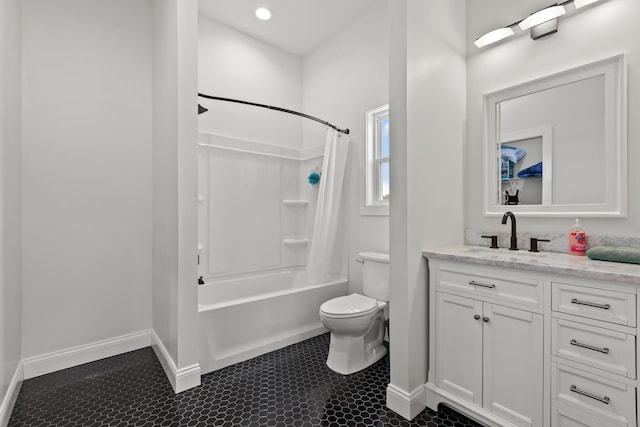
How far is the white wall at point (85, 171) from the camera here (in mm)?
2139

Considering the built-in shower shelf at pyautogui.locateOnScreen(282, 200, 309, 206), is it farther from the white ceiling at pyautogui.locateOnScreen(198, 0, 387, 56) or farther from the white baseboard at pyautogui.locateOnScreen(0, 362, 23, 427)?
the white baseboard at pyautogui.locateOnScreen(0, 362, 23, 427)

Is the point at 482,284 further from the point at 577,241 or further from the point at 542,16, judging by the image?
the point at 542,16

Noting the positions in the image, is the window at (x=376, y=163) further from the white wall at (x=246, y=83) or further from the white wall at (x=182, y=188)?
the white wall at (x=182, y=188)

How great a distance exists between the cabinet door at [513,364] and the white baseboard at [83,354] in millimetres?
2492

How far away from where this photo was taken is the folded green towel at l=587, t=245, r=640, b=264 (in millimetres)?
1336

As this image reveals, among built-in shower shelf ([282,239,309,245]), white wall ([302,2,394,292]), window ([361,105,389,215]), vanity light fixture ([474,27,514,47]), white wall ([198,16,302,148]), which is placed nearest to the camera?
vanity light fixture ([474,27,514,47])

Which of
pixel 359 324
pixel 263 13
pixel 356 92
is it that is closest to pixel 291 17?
pixel 263 13

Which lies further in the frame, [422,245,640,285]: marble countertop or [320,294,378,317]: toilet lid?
[320,294,378,317]: toilet lid

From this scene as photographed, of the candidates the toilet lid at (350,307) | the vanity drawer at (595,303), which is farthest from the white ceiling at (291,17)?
the vanity drawer at (595,303)

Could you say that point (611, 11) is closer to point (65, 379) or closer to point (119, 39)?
point (119, 39)

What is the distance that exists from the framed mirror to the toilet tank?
2.74ft

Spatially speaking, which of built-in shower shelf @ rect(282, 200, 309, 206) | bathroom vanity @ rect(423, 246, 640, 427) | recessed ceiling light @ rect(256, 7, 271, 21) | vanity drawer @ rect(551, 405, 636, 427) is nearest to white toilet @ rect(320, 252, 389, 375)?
bathroom vanity @ rect(423, 246, 640, 427)

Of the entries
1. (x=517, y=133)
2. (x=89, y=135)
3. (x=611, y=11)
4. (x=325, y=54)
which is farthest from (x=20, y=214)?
(x=611, y=11)

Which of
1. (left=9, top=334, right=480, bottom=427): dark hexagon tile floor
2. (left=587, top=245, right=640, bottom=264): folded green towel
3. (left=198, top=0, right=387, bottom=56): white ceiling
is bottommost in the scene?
(left=9, top=334, right=480, bottom=427): dark hexagon tile floor
